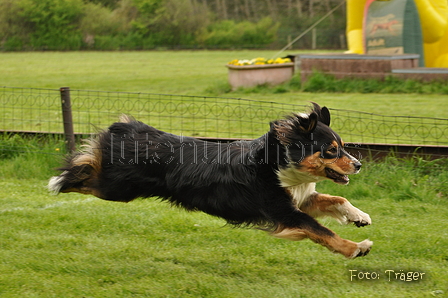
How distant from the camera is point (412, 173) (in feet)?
22.5

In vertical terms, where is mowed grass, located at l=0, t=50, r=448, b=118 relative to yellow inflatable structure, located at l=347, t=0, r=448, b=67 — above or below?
below

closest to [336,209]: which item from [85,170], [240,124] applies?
[85,170]

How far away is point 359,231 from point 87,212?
303cm

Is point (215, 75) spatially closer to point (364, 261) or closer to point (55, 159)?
point (55, 159)

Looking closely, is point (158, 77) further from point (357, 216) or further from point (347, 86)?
point (357, 216)

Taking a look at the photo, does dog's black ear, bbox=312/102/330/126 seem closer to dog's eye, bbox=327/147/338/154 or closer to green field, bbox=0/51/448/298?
dog's eye, bbox=327/147/338/154

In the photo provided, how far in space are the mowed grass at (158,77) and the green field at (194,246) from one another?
5.41m

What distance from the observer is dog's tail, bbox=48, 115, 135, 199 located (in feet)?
15.8

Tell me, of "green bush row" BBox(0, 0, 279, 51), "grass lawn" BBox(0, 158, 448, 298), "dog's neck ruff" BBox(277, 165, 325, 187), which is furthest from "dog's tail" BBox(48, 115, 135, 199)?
"green bush row" BBox(0, 0, 279, 51)

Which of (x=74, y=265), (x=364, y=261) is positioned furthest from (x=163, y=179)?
(x=364, y=261)

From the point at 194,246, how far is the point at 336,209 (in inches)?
55.6

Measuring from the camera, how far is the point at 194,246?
16.4 ft

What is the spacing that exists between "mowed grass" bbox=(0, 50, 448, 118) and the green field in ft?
17.7

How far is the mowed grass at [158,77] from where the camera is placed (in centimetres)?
1238
